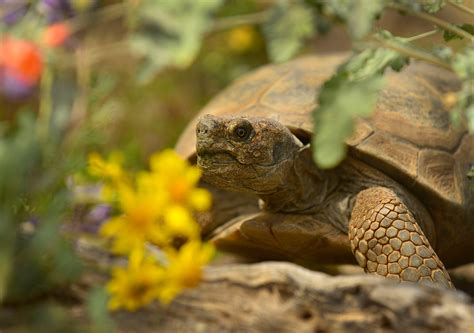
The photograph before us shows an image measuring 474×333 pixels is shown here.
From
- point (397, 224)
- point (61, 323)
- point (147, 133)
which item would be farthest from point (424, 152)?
point (147, 133)

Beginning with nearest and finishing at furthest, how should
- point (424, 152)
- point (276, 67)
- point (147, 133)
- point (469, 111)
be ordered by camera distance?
point (469, 111) → point (424, 152) → point (276, 67) → point (147, 133)

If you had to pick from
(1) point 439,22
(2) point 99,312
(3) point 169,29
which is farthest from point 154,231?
(1) point 439,22

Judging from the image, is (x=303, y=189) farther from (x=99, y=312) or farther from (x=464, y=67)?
(x=99, y=312)

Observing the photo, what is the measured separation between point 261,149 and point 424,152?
916 millimetres

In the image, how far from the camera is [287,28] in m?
2.12

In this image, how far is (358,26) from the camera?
1.99 meters

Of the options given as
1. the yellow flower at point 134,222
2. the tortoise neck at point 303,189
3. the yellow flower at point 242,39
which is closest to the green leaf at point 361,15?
the yellow flower at point 134,222

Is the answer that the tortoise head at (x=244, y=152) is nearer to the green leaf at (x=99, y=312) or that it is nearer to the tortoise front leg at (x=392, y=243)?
the tortoise front leg at (x=392, y=243)

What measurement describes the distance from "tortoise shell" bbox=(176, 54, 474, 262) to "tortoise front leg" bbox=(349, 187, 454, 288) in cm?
25

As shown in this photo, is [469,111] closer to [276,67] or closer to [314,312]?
[314,312]

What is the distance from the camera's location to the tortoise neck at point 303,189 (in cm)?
357

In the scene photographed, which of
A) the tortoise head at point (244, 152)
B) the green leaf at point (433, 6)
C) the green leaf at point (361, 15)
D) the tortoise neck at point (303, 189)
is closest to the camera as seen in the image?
the green leaf at point (361, 15)

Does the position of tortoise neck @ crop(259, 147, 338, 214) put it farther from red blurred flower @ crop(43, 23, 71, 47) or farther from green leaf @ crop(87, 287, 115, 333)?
green leaf @ crop(87, 287, 115, 333)

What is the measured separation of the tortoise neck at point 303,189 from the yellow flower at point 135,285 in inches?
66.2
